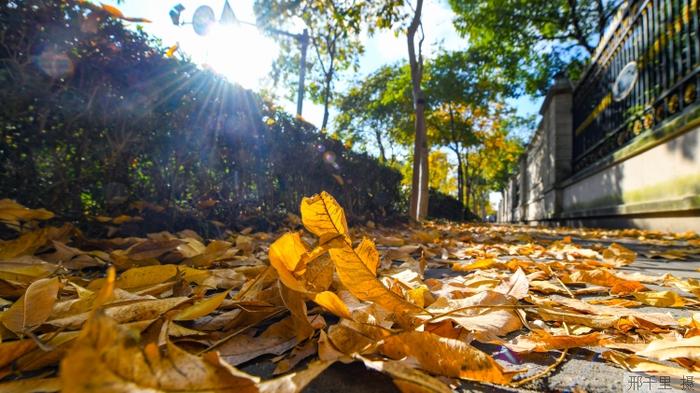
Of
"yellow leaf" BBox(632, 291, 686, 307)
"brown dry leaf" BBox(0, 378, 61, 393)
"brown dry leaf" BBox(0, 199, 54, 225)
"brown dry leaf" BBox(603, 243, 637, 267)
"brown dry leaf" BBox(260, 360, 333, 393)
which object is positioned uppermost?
"brown dry leaf" BBox(0, 199, 54, 225)

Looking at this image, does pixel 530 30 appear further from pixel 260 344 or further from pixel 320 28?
pixel 260 344

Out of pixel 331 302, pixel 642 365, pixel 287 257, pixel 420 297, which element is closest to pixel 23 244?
pixel 287 257

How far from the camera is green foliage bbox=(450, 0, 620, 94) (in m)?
11.8

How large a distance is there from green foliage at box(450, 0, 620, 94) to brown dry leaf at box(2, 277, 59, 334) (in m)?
14.2

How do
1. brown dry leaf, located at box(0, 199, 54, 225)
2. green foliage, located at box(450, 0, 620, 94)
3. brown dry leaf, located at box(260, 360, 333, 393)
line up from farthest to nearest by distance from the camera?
1. green foliage, located at box(450, 0, 620, 94)
2. brown dry leaf, located at box(0, 199, 54, 225)
3. brown dry leaf, located at box(260, 360, 333, 393)

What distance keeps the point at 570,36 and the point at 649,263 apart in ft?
46.2

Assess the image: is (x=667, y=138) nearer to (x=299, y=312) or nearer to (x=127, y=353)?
(x=299, y=312)

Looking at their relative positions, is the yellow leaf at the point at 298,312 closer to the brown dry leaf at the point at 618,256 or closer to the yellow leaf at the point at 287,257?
the yellow leaf at the point at 287,257

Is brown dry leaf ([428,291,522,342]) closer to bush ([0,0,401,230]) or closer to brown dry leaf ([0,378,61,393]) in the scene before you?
brown dry leaf ([0,378,61,393])

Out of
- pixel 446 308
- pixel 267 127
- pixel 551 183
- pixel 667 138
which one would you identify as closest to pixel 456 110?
pixel 551 183

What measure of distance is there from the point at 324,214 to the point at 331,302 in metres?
0.19

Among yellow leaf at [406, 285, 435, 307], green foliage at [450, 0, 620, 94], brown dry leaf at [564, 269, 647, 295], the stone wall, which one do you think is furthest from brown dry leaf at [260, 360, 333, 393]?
green foliage at [450, 0, 620, 94]

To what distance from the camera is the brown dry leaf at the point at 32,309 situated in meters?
0.62

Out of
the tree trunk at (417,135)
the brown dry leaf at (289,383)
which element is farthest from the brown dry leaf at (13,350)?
the tree trunk at (417,135)
